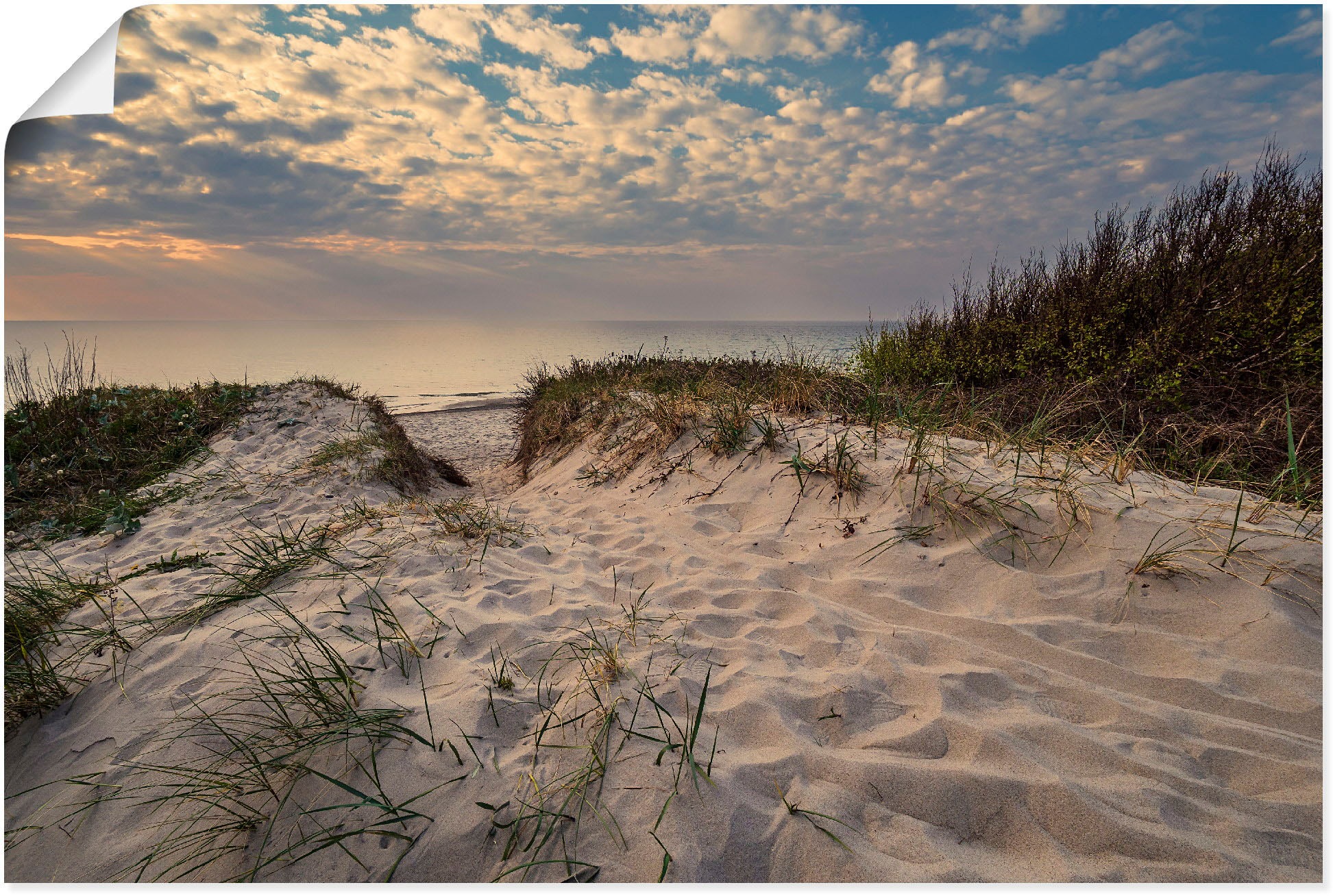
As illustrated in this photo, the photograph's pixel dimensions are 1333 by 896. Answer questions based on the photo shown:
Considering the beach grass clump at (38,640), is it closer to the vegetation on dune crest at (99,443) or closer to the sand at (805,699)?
the sand at (805,699)

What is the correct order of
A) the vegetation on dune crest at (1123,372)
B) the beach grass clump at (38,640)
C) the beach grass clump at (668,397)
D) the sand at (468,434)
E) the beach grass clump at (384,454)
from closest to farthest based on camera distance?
1. the beach grass clump at (38,640)
2. the vegetation on dune crest at (1123,372)
3. the beach grass clump at (668,397)
4. the beach grass clump at (384,454)
5. the sand at (468,434)

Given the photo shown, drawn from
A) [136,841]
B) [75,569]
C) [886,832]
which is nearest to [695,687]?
[886,832]

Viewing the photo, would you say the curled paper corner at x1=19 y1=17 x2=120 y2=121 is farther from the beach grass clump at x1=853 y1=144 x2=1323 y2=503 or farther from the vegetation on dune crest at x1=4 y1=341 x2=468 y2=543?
the beach grass clump at x1=853 y1=144 x2=1323 y2=503

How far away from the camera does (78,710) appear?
1905 millimetres

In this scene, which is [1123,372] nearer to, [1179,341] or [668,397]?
[1179,341]

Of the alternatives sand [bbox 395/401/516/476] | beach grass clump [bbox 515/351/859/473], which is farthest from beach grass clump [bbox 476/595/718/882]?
sand [bbox 395/401/516/476]

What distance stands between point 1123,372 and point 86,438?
36.5 ft

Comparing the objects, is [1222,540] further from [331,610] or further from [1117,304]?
[1117,304]

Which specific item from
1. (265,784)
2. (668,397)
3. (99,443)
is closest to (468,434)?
(99,443)

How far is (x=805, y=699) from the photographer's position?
1818mm

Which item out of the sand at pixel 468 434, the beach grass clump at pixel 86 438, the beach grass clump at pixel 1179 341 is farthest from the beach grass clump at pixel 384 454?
the beach grass clump at pixel 1179 341

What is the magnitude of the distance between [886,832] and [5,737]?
2.91 m

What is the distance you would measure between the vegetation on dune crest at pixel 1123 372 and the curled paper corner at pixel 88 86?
3.60m

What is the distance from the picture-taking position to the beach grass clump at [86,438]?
4.43 m
